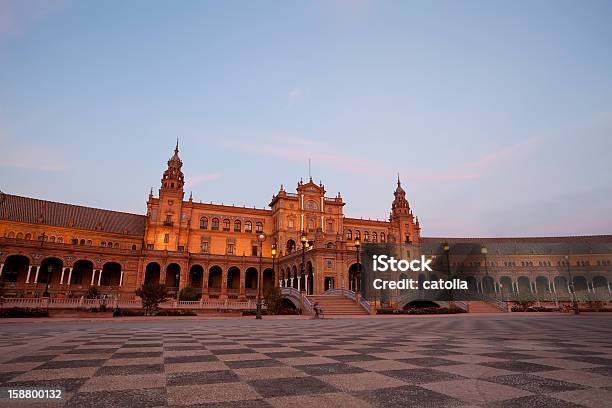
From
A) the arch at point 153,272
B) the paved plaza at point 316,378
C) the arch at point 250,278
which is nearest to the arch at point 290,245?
the arch at point 250,278

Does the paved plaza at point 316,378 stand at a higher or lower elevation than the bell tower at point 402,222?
lower

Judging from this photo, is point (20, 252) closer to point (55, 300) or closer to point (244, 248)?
point (55, 300)

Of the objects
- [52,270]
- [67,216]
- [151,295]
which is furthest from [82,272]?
[151,295]

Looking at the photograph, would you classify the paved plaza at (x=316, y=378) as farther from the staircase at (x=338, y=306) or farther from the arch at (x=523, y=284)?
the arch at (x=523, y=284)

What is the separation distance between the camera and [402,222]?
76625 mm

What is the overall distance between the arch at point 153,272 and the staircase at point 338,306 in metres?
31.2

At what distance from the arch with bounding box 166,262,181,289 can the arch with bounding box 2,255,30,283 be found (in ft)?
60.2

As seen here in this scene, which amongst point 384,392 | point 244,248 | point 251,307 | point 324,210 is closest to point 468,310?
point 251,307

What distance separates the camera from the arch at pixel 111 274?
178ft

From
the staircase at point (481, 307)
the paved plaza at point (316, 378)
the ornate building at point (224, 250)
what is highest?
the ornate building at point (224, 250)

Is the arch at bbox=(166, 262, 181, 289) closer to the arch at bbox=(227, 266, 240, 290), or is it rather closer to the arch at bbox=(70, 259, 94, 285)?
the arch at bbox=(227, 266, 240, 290)

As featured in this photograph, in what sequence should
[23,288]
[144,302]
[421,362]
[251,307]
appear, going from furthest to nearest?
[23,288] → [251,307] → [144,302] → [421,362]

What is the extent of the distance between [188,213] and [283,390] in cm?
6374

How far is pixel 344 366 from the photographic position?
475 centimetres
